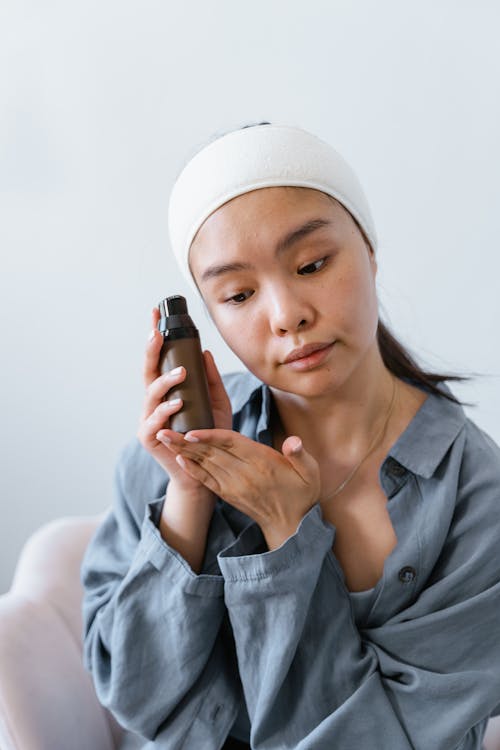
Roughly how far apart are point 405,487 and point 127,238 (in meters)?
0.76

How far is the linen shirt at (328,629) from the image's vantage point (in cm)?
84

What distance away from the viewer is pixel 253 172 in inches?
32.2

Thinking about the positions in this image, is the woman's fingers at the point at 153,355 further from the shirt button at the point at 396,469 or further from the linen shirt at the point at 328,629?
the shirt button at the point at 396,469

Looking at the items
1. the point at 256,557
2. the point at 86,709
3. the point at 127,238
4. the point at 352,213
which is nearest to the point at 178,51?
the point at 127,238

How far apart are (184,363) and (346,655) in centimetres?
34

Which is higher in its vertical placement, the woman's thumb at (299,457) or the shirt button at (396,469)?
the woman's thumb at (299,457)

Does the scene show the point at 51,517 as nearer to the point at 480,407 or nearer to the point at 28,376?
the point at 28,376

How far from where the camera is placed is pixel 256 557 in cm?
83

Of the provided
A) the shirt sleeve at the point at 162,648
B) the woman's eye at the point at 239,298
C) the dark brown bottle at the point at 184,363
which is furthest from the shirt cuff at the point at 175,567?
the woman's eye at the point at 239,298

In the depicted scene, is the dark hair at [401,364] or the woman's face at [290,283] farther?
the dark hair at [401,364]

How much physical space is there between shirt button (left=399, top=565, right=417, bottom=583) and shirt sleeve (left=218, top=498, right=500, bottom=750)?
0.03m

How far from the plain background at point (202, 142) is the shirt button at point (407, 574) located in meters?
0.53

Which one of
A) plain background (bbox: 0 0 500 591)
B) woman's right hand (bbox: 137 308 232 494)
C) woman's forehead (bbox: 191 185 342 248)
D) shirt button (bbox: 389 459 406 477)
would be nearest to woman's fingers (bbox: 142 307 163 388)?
woman's right hand (bbox: 137 308 232 494)

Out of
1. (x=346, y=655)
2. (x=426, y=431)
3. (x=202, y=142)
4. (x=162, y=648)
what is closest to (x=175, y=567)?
(x=162, y=648)
